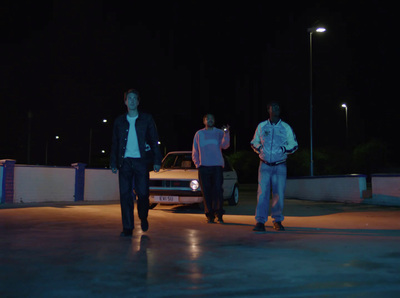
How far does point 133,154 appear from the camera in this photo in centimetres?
749

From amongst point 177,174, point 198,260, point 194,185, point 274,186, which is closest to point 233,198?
point 177,174

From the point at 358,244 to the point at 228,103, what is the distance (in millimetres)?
66102

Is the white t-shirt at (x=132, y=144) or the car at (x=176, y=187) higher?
the white t-shirt at (x=132, y=144)

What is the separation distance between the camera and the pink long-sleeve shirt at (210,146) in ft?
31.2

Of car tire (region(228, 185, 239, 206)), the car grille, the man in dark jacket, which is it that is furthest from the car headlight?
the man in dark jacket

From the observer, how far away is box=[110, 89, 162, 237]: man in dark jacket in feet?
24.5

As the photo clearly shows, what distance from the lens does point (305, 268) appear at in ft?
16.4

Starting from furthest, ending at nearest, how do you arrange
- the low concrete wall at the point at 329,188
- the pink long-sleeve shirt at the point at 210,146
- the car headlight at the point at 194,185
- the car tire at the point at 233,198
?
the low concrete wall at the point at 329,188, the car tire at the point at 233,198, the car headlight at the point at 194,185, the pink long-sleeve shirt at the point at 210,146

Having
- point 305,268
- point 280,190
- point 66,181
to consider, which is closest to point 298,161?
point 66,181

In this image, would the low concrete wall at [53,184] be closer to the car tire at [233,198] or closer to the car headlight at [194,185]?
the car tire at [233,198]

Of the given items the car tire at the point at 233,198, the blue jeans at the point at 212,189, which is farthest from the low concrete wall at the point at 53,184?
the blue jeans at the point at 212,189

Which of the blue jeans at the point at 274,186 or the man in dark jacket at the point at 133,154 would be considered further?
the blue jeans at the point at 274,186

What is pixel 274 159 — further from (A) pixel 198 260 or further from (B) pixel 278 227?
(A) pixel 198 260

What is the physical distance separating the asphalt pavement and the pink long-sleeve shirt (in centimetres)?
124
